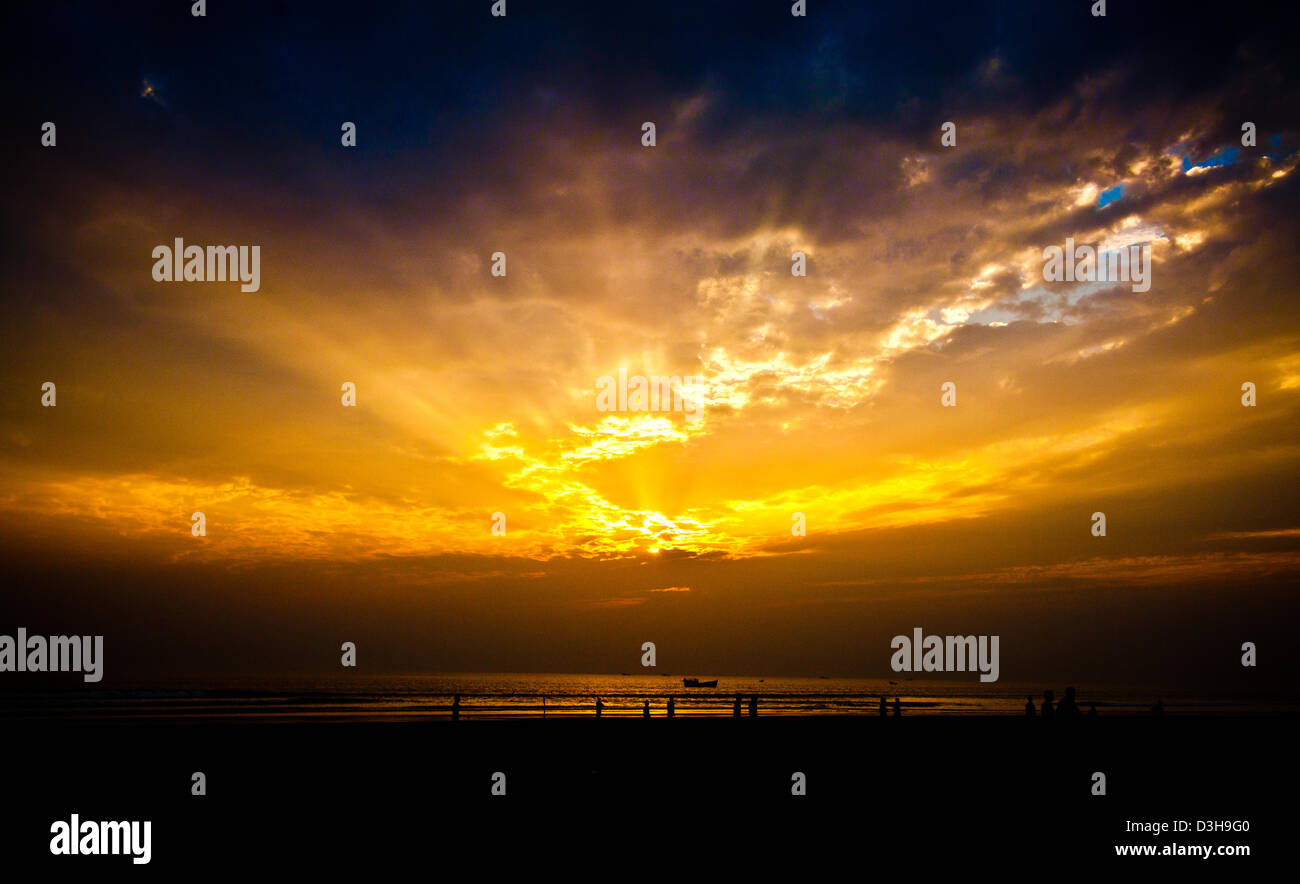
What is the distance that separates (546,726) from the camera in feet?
91.3

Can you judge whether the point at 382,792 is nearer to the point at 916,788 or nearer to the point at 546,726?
the point at 916,788

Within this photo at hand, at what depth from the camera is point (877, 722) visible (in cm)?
2955

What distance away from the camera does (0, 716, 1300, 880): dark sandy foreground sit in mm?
10188
